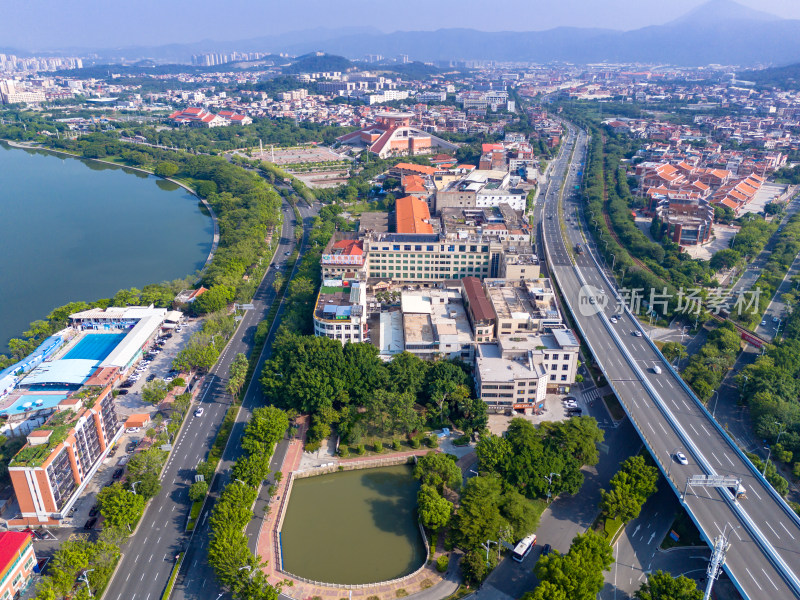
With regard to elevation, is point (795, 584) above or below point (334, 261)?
below

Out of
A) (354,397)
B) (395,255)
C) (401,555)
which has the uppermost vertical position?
(395,255)

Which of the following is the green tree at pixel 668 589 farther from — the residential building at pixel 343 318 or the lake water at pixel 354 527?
the residential building at pixel 343 318

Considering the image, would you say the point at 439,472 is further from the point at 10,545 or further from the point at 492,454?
the point at 10,545

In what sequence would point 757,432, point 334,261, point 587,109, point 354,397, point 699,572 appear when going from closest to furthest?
point 699,572, point 757,432, point 354,397, point 334,261, point 587,109

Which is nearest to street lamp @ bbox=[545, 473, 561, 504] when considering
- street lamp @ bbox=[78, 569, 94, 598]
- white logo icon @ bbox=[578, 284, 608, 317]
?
white logo icon @ bbox=[578, 284, 608, 317]

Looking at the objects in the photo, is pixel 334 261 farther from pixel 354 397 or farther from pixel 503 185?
pixel 503 185

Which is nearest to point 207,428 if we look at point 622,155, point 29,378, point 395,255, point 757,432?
point 29,378

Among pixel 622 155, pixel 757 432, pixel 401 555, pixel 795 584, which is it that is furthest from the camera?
pixel 622 155
